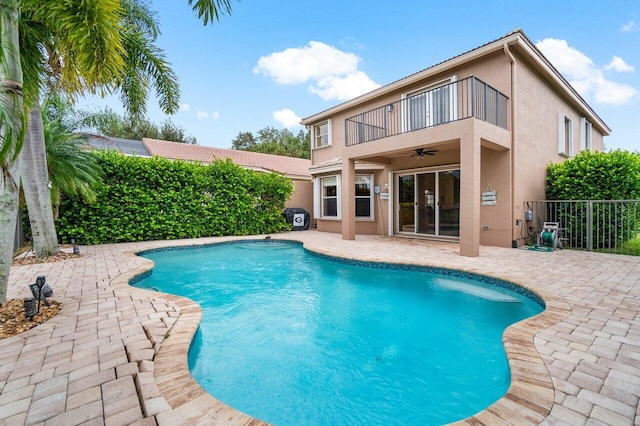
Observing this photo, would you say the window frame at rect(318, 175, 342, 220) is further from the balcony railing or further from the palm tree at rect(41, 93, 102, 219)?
the palm tree at rect(41, 93, 102, 219)

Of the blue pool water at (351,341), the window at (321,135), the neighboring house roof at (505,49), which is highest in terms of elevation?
the neighboring house roof at (505,49)

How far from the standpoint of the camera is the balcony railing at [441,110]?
8.63 metres

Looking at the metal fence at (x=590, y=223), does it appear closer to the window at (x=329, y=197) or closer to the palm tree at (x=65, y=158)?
the window at (x=329, y=197)

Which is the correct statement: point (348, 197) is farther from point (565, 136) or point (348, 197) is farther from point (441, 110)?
→ point (565, 136)

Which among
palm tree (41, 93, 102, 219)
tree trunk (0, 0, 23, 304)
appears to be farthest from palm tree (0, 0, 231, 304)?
palm tree (41, 93, 102, 219)

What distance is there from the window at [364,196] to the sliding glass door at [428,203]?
4.32ft

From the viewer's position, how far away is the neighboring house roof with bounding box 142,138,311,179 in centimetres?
1884

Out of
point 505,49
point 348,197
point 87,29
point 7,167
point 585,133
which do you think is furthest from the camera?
point 585,133

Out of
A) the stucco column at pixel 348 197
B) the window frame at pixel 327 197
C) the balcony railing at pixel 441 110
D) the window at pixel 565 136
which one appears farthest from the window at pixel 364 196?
the window at pixel 565 136

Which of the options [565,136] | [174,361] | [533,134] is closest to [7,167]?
[174,361]

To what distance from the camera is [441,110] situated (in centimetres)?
944

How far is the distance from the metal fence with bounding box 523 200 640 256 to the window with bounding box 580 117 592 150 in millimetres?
5589

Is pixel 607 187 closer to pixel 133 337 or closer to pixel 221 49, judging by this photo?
pixel 133 337

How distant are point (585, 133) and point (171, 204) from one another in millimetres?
19306
